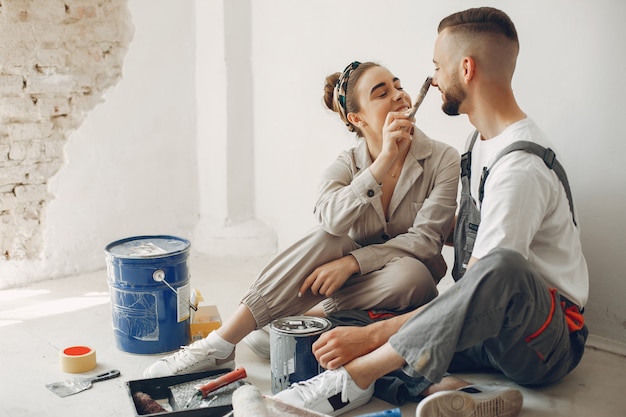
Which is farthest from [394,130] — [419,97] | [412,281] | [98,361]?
[98,361]

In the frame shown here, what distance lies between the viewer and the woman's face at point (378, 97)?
278 centimetres

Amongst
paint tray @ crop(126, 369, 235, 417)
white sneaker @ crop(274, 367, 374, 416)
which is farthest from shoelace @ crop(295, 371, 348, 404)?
paint tray @ crop(126, 369, 235, 417)

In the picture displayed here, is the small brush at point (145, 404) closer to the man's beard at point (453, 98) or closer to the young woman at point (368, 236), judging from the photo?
the young woman at point (368, 236)

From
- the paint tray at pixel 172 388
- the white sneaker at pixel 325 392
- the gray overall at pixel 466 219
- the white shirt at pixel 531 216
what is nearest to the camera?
the white shirt at pixel 531 216

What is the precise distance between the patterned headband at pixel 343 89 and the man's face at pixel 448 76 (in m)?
0.51

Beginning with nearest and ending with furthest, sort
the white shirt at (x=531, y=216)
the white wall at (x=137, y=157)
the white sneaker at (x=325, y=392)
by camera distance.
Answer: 1. the white shirt at (x=531, y=216)
2. the white sneaker at (x=325, y=392)
3. the white wall at (x=137, y=157)

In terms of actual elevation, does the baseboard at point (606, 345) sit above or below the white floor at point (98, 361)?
above

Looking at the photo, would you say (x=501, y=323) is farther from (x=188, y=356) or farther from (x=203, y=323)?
(x=203, y=323)

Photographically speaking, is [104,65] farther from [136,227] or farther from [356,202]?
[356,202]

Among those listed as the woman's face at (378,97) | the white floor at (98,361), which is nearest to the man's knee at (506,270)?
the white floor at (98,361)

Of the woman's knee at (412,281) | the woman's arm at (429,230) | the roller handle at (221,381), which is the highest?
the woman's arm at (429,230)

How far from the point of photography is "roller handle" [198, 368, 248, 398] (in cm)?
228

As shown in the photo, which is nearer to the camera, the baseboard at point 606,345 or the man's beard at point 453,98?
the man's beard at point 453,98

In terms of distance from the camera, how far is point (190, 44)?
14.2 feet
